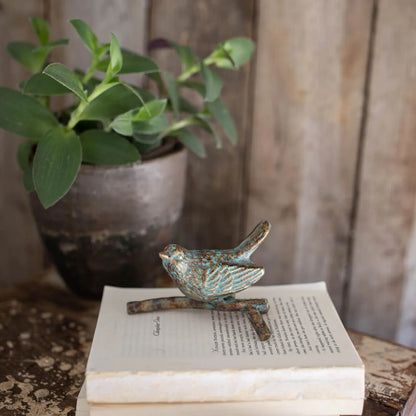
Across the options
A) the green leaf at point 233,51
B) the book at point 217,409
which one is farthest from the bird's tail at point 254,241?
the green leaf at point 233,51

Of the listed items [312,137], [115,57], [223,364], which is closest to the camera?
[223,364]

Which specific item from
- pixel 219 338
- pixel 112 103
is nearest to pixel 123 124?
pixel 112 103

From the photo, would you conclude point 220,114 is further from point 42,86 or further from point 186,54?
point 42,86

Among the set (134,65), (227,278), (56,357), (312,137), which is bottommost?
(56,357)

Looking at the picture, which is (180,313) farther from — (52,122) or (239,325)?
(52,122)

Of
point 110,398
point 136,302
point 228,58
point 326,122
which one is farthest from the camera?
point 326,122

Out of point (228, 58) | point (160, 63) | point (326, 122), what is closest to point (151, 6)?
point (160, 63)

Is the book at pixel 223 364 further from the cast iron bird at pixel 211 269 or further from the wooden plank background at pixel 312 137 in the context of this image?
the wooden plank background at pixel 312 137
